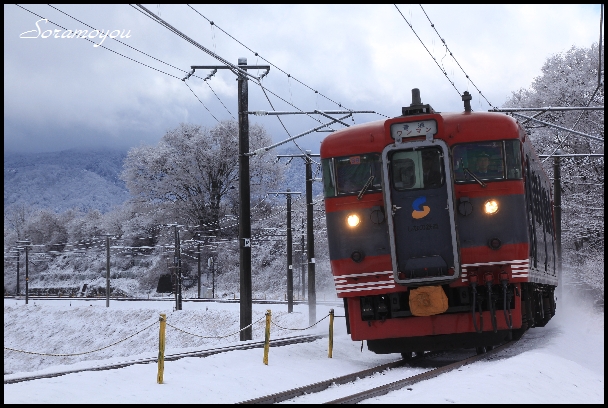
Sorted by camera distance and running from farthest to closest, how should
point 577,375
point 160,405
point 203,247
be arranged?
point 203,247
point 577,375
point 160,405

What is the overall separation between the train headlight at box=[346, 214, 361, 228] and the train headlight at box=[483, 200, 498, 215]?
7.00 ft

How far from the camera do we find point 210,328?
4350 cm

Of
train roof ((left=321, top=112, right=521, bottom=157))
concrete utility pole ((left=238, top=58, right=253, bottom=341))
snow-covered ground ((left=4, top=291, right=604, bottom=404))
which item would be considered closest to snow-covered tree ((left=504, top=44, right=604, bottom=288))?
snow-covered ground ((left=4, top=291, right=604, bottom=404))

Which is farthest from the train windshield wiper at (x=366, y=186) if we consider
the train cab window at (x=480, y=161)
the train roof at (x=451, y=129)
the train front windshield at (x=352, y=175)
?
the train cab window at (x=480, y=161)

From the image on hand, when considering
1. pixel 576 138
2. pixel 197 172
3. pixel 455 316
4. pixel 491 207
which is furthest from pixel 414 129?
pixel 197 172

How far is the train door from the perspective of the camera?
13.3 metres

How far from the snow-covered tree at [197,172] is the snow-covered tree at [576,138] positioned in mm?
24742

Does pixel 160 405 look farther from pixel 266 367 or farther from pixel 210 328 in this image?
pixel 210 328

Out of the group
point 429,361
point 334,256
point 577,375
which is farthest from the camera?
point 429,361

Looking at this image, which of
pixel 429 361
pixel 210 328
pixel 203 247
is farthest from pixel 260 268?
pixel 429 361

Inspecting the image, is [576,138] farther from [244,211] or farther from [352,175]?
[352,175]

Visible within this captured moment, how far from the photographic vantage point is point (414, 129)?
1354cm

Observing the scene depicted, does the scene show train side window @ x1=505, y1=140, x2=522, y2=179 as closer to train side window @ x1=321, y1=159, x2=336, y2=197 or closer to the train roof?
the train roof

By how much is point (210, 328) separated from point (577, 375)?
1270 inches
